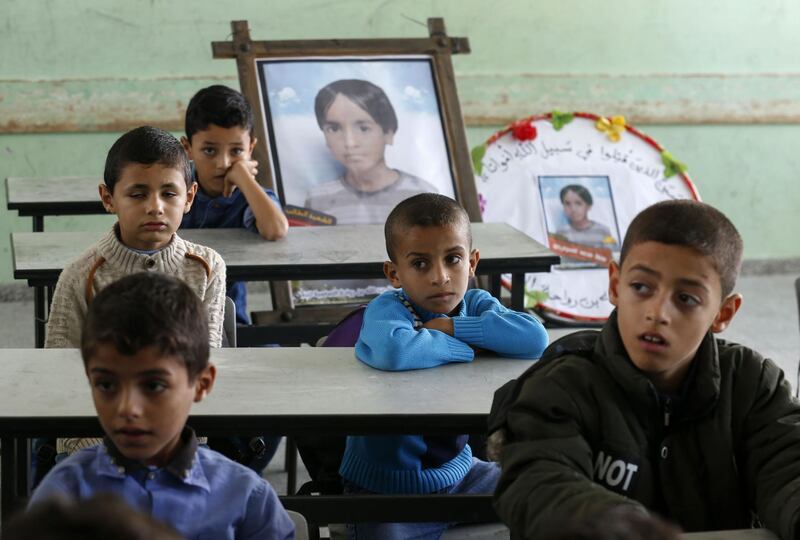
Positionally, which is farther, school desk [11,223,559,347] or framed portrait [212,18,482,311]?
framed portrait [212,18,482,311]

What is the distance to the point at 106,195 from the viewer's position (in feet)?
9.13

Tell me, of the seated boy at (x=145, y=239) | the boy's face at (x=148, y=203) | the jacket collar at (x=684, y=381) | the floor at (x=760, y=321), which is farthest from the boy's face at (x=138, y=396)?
the floor at (x=760, y=321)

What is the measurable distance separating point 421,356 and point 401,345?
1.9 inches

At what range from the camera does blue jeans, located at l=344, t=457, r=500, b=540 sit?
2.29m

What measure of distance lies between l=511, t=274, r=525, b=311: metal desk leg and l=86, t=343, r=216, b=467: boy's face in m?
2.00

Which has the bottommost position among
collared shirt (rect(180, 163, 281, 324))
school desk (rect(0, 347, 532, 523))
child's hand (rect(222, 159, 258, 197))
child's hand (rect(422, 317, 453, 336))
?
school desk (rect(0, 347, 532, 523))

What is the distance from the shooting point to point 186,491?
5.20ft

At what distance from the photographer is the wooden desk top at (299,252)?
3.11 m

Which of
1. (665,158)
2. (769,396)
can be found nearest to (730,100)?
(665,158)

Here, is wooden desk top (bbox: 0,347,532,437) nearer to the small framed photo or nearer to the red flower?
the small framed photo

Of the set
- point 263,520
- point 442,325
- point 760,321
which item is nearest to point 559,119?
point 760,321

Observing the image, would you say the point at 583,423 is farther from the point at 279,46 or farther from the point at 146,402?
the point at 279,46

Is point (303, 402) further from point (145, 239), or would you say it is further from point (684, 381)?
point (145, 239)

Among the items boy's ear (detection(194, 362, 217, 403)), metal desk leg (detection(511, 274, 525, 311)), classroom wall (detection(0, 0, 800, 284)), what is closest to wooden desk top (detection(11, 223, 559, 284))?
metal desk leg (detection(511, 274, 525, 311))
